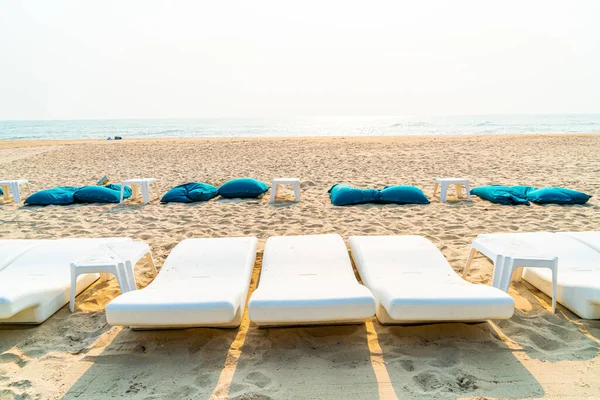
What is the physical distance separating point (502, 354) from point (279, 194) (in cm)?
573

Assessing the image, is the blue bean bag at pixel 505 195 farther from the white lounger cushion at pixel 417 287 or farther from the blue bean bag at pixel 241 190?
the blue bean bag at pixel 241 190

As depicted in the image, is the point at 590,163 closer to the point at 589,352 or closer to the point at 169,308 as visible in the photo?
the point at 589,352

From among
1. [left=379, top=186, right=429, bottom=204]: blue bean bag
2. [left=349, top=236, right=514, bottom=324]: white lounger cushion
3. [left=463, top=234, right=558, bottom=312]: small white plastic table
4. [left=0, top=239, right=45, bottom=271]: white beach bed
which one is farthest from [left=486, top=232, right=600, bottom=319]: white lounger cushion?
[left=0, top=239, right=45, bottom=271]: white beach bed

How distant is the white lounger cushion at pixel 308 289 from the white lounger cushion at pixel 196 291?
0.17 metres

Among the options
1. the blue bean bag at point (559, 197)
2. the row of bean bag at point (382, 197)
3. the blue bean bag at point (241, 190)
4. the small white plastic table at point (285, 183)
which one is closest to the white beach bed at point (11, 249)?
the blue bean bag at point (241, 190)

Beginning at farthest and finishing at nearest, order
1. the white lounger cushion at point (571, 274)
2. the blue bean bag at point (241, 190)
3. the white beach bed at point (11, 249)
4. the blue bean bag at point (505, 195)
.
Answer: the blue bean bag at point (241, 190) < the blue bean bag at point (505, 195) < the white beach bed at point (11, 249) < the white lounger cushion at point (571, 274)

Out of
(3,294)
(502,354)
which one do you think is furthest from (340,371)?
(3,294)

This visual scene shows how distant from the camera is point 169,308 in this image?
2.43m

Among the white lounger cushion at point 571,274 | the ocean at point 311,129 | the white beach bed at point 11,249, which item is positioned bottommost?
the ocean at point 311,129

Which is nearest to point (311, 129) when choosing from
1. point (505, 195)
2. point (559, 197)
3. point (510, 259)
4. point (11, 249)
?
point (505, 195)

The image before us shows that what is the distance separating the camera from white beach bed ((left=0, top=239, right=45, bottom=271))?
354cm

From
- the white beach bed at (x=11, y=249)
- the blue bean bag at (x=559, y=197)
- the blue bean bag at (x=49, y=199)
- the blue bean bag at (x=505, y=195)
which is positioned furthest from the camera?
the blue bean bag at (x=49, y=199)

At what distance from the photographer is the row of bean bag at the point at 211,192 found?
7.19 meters

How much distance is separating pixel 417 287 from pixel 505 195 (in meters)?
4.79
